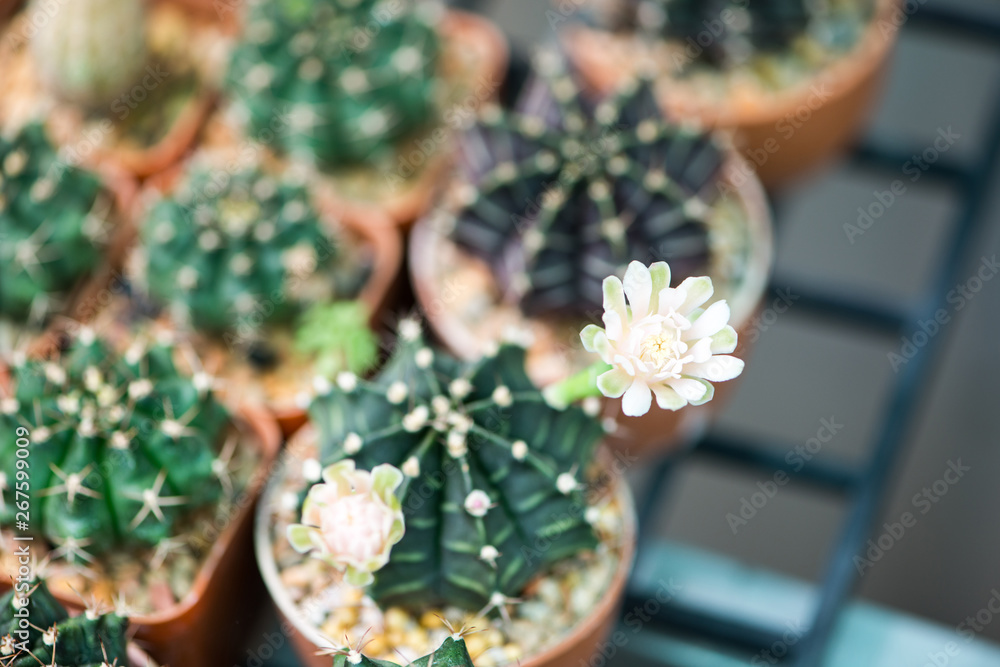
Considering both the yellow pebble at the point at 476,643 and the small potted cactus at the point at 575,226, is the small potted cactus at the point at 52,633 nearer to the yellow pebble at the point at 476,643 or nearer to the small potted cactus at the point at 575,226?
the yellow pebble at the point at 476,643

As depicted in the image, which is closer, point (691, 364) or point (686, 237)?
point (691, 364)

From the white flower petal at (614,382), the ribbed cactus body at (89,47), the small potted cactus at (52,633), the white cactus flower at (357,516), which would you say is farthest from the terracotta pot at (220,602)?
the ribbed cactus body at (89,47)

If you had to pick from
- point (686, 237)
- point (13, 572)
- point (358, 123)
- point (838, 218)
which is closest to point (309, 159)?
point (358, 123)

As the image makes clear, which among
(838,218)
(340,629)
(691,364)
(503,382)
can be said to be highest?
(691,364)

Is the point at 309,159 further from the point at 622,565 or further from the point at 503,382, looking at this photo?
the point at 622,565

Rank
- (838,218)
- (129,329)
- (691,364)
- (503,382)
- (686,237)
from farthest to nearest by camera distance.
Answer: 1. (838,218)
2. (129,329)
3. (686,237)
4. (503,382)
5. (691,364)

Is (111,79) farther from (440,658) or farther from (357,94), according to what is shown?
(440,658)

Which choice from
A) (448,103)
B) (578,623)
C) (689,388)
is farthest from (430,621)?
(448,103)
